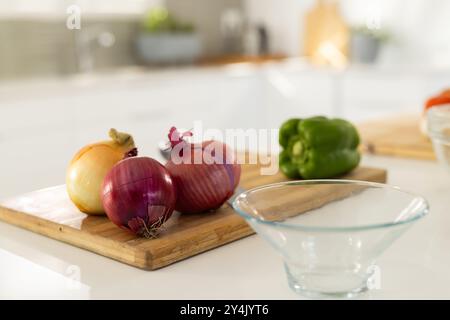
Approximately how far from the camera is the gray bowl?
4121mm

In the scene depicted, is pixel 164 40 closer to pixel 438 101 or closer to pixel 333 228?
pixel 438 101

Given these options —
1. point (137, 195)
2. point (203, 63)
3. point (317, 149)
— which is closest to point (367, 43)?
point (203, 63)

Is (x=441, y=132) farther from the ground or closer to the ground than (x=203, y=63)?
farther from the ground

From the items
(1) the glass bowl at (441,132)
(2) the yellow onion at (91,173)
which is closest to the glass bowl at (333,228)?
(2) the yellow onion at (91,173)

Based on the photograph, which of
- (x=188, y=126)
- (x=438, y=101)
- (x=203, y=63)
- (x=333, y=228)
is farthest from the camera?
(x=203, y=63)

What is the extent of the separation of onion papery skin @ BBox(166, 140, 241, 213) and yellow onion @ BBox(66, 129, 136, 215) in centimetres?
8

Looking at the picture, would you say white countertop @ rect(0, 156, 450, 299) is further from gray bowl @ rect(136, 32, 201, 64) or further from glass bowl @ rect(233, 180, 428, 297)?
gray bowl @ rect(136, 32, 201, 64)

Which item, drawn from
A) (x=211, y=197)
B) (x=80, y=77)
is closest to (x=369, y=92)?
(x=80, y=77)

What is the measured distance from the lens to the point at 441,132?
123cm

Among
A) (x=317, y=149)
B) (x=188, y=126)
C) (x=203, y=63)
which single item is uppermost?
(x=317, y=149)

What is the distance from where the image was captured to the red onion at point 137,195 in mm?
898

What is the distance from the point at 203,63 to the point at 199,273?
3715mm

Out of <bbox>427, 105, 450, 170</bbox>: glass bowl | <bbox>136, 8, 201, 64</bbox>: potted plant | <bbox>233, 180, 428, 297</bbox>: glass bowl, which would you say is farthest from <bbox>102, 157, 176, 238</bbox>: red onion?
<bbox>136, 8, 201, 64</bbox>: potted plant
